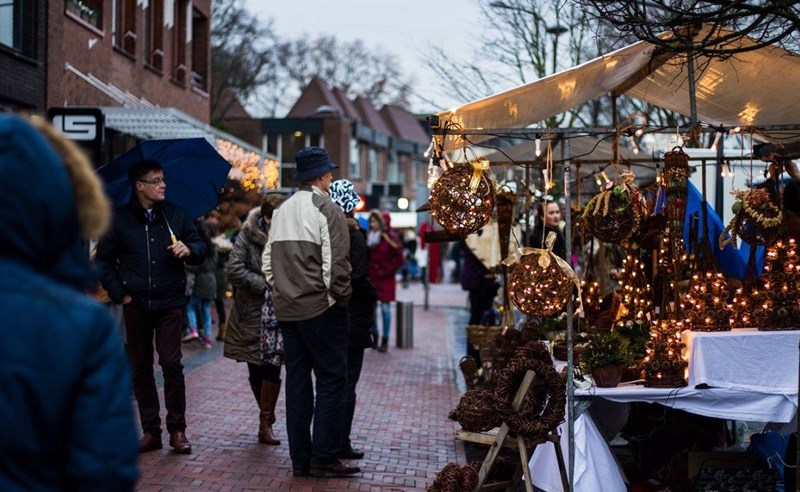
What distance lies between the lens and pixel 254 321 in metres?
8.80

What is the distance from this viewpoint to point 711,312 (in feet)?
22.5

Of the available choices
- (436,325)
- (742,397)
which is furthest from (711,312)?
(436,325)

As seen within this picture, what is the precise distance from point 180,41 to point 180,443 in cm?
1907

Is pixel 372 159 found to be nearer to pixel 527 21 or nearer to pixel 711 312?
pixel 527 21

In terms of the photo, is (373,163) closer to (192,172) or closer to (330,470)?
(192,172)

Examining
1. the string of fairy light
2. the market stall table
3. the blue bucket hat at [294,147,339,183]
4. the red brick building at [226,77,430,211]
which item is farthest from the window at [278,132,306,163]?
the market stall table

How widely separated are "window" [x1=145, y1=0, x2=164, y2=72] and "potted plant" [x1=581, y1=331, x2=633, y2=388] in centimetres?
1793

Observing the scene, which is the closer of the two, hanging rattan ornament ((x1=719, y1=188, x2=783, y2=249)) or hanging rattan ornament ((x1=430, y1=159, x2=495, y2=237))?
hanging rattan ornament ((x1=719, y1=188, x2=783, y2=249))

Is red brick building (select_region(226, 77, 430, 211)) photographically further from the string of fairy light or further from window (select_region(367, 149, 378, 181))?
the string of fairy light

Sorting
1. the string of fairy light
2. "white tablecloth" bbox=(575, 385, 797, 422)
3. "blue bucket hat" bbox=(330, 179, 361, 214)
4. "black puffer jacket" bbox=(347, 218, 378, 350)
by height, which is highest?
the string of fairy light

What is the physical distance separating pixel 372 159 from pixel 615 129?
6981 centimetres

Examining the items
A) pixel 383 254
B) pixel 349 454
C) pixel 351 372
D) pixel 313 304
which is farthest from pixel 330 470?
pixel 383 254

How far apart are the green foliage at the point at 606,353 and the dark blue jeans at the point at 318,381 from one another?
1.56 metres

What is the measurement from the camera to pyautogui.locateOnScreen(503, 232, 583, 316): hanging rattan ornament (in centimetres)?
675
